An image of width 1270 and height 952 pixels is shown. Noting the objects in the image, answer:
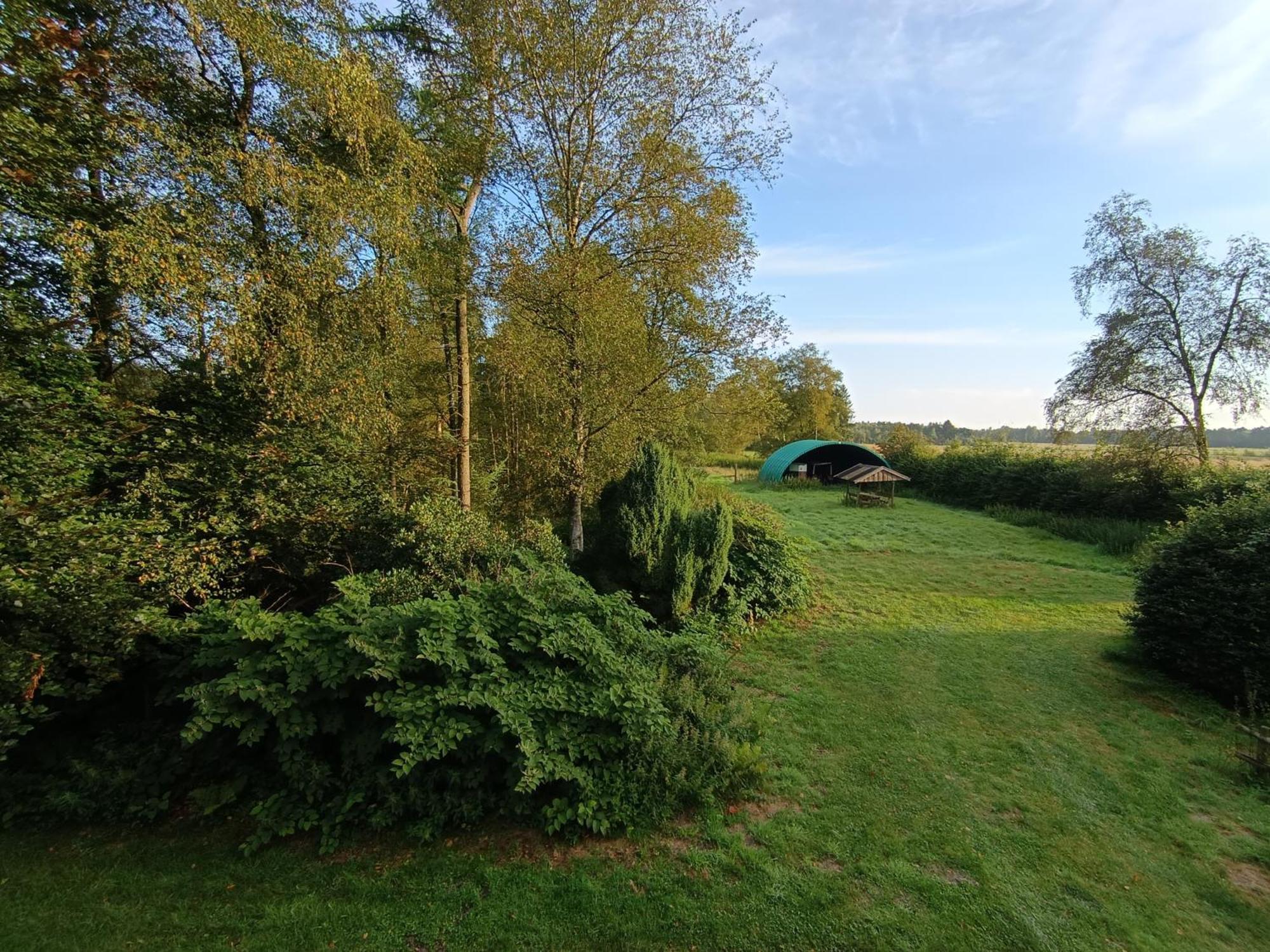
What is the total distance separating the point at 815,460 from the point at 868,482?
4.47 metres

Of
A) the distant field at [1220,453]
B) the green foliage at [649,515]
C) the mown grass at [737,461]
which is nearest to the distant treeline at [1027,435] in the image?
the distant field at [1220,453]

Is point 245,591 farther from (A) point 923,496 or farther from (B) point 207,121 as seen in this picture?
(A) point 923,496

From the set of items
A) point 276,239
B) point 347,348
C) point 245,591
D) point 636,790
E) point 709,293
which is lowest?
point 636,790

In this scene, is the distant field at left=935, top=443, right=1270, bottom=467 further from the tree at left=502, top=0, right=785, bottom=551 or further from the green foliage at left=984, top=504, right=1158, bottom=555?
the tree at left=502, top=0, right=785, bottom=551

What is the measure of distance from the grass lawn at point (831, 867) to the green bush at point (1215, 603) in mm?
663

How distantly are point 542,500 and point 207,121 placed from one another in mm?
5727

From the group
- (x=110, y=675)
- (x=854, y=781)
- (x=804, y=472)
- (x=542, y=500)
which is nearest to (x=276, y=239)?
(x=110, y=675)

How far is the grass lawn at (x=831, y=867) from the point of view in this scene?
2521 mm

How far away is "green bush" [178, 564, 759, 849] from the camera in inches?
118

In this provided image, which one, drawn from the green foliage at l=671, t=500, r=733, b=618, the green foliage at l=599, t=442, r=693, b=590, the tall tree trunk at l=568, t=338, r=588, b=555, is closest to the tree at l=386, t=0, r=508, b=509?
the tall tree trunk at l=568, t=338, r=588, b=555

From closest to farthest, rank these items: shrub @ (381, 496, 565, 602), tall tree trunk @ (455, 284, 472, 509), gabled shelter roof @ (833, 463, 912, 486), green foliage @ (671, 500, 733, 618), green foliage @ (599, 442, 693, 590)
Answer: shrub @ (381, 496, 565, 602) → green foliage @ (671, 500, 733, 618) → green foliage @ (599, 442, 693, 590) → tall tree trunk @ (455, 284, 472, 509) → gabled shelter roof @ (833, 463, 912, 486)

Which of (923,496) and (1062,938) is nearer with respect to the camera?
(1062,938)

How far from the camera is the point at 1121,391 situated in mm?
14773

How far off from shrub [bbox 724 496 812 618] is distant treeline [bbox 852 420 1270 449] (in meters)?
14.3
